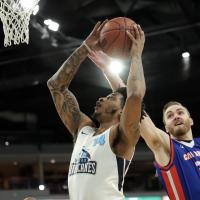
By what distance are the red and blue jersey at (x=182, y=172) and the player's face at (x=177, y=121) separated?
0.35 ft

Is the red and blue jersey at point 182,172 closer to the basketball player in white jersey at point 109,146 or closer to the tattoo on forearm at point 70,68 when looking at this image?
the basketball player in white jersey at point 109,146

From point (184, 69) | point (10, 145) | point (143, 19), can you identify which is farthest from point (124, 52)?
point (10, 145)

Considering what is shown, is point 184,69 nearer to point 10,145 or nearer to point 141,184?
point 141,184

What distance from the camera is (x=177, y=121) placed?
134 inches

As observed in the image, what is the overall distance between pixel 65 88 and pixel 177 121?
87cm

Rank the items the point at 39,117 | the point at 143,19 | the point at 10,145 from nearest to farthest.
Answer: the point at 143,19 → the point at 10,145 → the point at 39,117

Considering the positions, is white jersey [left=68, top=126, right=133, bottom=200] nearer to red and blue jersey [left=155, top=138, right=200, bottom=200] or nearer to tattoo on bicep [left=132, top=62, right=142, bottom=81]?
tattoo on bicep [left=132, top=62, right=142, bottom=81]

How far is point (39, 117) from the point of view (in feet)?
41.3

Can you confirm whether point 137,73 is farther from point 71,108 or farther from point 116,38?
point 71,108

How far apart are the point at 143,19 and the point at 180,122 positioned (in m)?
5.11

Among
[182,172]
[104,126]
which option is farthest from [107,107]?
[182,172]

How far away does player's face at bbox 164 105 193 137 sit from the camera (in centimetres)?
340

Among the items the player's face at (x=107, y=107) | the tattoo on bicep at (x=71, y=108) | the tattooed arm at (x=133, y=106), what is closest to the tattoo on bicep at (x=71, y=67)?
the tattoo on bicep at (x=71, y=108)

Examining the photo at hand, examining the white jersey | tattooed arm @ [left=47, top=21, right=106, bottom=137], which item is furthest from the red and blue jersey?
the white jersey
